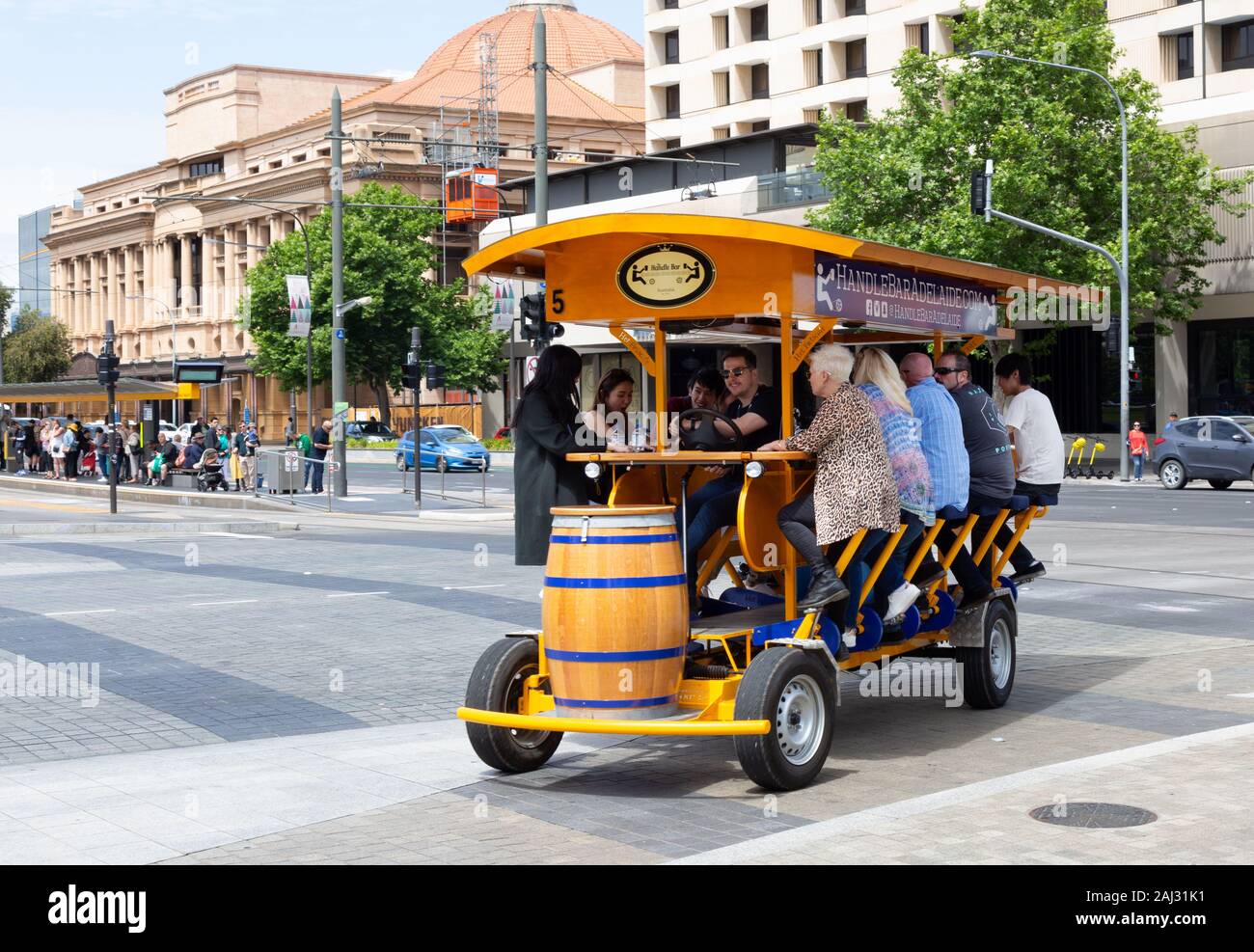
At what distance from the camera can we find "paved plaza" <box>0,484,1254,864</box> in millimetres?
6684

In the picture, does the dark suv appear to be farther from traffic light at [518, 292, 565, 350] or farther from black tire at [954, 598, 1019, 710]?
black tire at [954, 598, 1019, 710]

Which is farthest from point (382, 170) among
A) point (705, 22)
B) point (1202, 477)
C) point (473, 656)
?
point (473, 656)

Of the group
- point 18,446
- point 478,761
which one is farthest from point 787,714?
point 18,446

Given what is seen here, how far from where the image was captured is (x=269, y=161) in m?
92.9

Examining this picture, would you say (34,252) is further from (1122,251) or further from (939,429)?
(939,429)

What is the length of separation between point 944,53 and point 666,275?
162 feet

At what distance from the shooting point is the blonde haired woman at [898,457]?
8.64 meters

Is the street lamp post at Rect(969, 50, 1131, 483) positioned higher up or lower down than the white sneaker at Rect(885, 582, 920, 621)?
higher up

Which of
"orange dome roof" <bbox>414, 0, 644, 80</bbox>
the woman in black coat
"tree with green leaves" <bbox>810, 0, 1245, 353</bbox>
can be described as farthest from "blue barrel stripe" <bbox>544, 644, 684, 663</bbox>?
"orange dome roof" <bbox>414, 0, 644, 80</bbox>

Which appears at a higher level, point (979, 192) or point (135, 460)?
point (979, 192)

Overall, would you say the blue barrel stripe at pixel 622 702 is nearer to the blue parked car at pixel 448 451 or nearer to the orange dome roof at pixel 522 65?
the blue parked car at pixel 448 451

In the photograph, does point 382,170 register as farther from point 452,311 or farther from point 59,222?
point 59,222

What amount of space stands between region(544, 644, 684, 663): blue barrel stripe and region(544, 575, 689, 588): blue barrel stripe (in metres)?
0.30

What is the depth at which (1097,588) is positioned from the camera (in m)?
16.4
